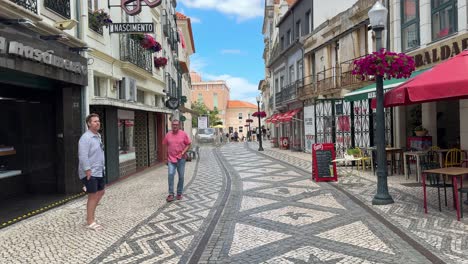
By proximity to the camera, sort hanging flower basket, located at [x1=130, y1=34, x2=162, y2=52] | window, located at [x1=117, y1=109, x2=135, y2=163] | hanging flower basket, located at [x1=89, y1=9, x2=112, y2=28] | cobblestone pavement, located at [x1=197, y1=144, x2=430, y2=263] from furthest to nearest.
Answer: hanging flower basket, located at [x1=130, y1=34, x2=162, y2=52] → window, located at [x1=117, y1=109, x2=135, y2=163] → hanging flower basket, located at [x1=89, y1=9, x2=112, y2=28] → cobblestone pavement, located at [x1=197, y1=144, x2=430, y2=263]

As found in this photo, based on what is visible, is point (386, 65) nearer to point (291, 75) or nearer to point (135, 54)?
point (135, 54)

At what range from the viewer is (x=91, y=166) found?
615cm

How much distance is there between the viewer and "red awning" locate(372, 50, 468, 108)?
5.71 meters

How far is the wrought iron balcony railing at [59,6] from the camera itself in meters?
8.40

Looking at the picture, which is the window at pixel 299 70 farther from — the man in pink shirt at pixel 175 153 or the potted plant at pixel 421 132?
the man in pink shirt at pixel 175 153

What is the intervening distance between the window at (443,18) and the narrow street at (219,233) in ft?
18.8

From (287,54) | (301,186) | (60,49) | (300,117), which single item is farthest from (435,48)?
(287,54)

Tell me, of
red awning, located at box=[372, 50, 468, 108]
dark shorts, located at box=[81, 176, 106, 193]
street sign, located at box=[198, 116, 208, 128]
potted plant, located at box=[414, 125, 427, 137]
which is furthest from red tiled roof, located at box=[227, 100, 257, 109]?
dark shorts, located at box=[81, 176, 106, 193]

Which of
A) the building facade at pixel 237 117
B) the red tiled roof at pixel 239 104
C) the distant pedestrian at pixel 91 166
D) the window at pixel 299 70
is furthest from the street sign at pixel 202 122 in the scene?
the red tiled roof at pixel 239 104

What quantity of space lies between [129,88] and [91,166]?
7.92 meters

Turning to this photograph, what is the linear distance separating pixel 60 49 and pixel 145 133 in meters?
8.23

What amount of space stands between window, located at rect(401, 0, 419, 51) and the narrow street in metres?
6.47

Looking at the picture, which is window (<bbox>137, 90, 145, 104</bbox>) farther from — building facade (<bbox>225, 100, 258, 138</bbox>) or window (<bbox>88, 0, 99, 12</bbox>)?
building facade (<bbox>225, 100, 258, 138</bbox>)

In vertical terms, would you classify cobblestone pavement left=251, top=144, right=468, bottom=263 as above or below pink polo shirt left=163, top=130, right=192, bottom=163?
below
